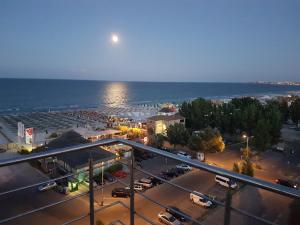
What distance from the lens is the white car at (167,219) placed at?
903cm

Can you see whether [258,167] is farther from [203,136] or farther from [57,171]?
[57,171]

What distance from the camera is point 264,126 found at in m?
16.8

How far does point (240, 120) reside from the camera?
68.0ft

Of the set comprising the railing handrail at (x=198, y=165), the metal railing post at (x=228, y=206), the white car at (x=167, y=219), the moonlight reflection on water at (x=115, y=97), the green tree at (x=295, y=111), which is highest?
the railing handrail at (x=198, y=165)

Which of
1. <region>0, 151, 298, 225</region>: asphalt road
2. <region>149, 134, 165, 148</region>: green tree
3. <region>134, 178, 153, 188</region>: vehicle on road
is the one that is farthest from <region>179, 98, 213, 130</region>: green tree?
<region>134, 178, 153, 188</region>: vehicle on road

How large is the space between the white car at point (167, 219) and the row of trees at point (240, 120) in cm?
963

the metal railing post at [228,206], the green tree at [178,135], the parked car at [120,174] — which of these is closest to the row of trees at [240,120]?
the green tree at [178,135]

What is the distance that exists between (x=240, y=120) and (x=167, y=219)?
13.7 meters

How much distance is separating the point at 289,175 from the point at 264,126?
3505mm

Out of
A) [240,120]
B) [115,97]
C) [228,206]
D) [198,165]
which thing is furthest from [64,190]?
[115,97]

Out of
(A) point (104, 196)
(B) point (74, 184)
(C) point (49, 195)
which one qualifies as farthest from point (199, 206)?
(C) point (49, 195)

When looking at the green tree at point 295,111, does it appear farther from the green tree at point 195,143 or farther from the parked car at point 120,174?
the parked car at point 120,174

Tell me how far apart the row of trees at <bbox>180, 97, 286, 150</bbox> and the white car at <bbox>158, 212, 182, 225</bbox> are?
31.6 ft

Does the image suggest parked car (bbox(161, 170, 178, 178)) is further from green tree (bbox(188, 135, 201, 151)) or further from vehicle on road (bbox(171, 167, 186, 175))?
green tree (bbox(188, 135, 201, 151))
